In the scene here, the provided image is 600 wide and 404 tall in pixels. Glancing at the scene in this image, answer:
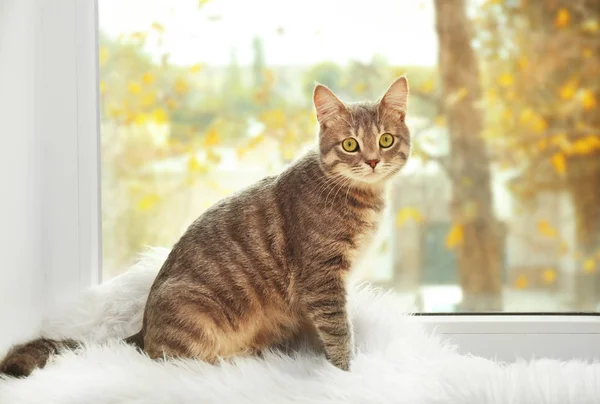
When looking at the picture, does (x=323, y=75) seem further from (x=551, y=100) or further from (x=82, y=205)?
(x=82, y=205)

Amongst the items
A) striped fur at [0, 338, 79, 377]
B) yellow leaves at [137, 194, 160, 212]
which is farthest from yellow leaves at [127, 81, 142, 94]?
striped fur at [0, 338, 79, 377]

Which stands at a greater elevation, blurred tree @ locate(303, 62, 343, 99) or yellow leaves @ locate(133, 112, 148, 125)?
blurred tree @ locate(303, 62, 343, 99)

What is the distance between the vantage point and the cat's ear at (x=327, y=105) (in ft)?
4.24

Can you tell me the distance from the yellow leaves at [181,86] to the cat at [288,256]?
49cm

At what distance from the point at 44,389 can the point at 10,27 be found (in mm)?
690

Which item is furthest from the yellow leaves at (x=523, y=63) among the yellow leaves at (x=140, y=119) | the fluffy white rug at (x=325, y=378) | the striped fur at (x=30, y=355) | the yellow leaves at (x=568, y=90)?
the striped fur at (x=30, y=355)

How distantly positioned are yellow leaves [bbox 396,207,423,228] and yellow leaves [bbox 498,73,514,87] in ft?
1.33

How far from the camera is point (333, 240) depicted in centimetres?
125

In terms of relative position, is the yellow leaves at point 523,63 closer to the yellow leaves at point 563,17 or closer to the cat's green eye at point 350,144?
the yellow leaves at point 563,17

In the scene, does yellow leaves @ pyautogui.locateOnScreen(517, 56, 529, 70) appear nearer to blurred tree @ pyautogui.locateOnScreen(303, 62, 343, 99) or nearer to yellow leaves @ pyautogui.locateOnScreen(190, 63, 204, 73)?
blurred tree @ pyautogui.locateOnScreen(303, 62, 343, 99)

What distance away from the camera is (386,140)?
1.28 meters

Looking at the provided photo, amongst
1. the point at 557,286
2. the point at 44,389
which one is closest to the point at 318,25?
the point at 557,286

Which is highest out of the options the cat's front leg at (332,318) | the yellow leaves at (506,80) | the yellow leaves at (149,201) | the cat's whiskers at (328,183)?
the yellow leaves at (506,80)

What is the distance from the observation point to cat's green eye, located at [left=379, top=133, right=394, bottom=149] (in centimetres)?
128
